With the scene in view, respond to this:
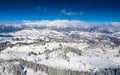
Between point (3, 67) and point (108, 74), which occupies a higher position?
point (3, 67)

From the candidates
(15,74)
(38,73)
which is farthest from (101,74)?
(15,74)

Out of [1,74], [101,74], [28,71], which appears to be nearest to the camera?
[1,74]

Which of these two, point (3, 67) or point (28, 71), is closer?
point (3, 67)

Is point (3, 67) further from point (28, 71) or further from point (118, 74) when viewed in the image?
point (118, 74)

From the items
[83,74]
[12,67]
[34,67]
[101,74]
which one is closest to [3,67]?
[12,67]

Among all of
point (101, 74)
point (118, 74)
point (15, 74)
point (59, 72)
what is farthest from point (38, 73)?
point (118, 74)

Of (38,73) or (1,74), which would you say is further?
(38,73)

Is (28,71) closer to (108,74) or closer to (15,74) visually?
(15,74)

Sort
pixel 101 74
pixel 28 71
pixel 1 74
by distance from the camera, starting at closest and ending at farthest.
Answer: pixel 1 74 → pixel 28 71 → pixel 101 74

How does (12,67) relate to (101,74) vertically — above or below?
above
